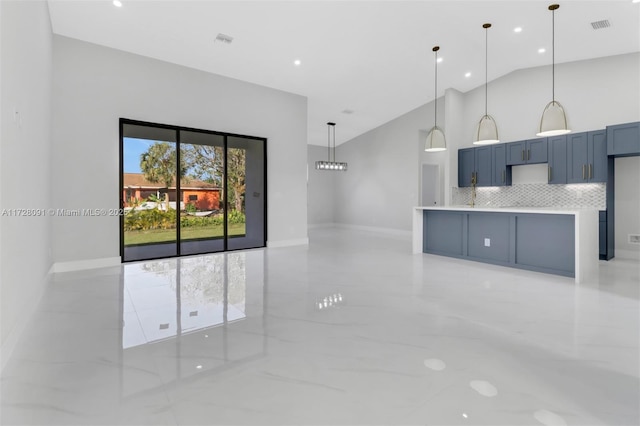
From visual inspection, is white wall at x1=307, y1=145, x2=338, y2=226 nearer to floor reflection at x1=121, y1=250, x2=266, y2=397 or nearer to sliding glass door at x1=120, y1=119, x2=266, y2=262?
sliding glass door at x1=120, y1=119, x2=266, y2=262

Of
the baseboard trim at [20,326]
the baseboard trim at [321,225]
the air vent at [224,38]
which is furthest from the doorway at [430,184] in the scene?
the baseboard trim at [20,326]

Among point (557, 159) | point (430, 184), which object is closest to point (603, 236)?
point (557, 159)

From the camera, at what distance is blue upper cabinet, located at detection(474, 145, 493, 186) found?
23.2 ft

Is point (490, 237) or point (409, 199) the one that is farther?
point (409, 199)

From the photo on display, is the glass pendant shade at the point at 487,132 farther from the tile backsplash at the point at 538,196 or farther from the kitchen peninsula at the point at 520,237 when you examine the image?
the tile backsplash at the point at 538,196

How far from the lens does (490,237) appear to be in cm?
521

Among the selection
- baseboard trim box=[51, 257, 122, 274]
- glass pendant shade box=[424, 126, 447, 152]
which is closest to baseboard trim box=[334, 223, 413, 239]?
glass pendant shade box=[424, 126, 447, 152]

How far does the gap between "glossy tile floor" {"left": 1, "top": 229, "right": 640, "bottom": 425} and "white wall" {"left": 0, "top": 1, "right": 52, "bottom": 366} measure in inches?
11.9

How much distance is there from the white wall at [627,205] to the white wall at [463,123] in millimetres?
103

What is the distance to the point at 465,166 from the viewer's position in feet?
24.6

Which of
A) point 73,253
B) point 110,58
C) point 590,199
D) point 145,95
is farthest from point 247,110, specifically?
point 590,199

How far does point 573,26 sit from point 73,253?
8.24 metres

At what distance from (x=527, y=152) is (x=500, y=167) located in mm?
561

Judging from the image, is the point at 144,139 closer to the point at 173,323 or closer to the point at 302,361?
the point at 173,323
